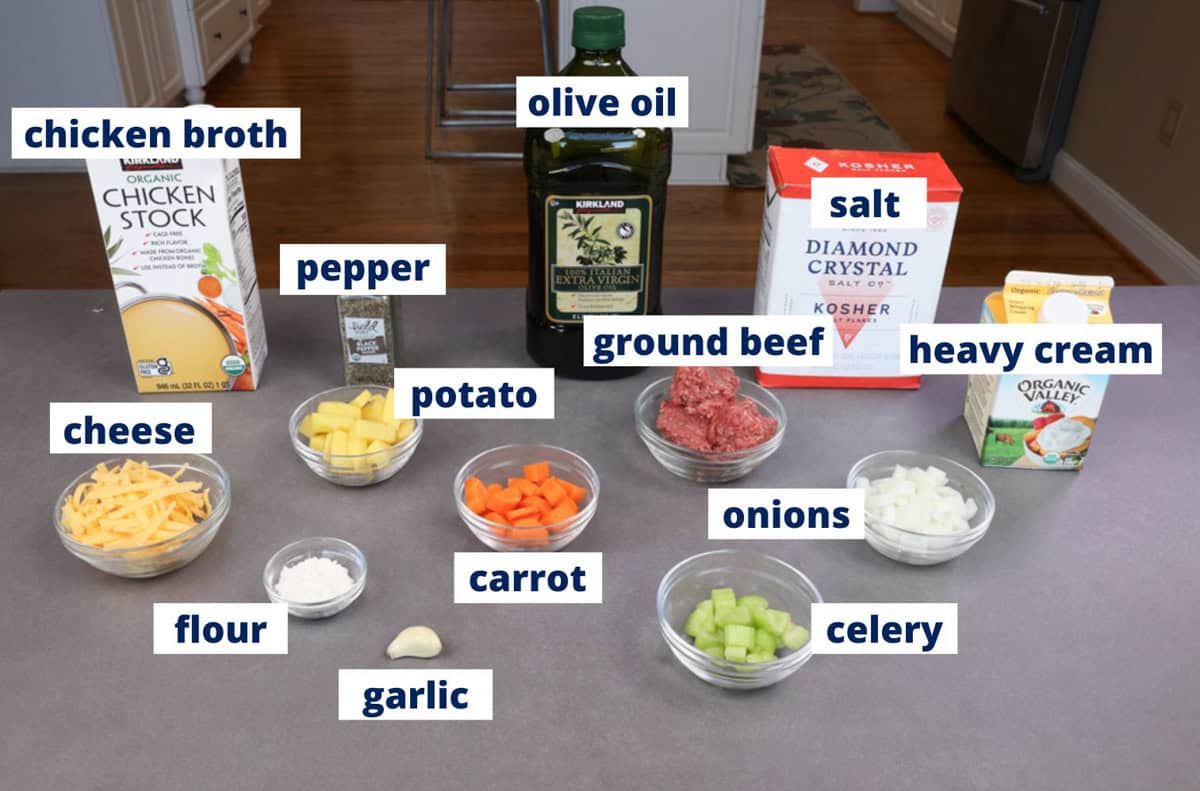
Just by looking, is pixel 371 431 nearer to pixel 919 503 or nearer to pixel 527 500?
pixel 527 500

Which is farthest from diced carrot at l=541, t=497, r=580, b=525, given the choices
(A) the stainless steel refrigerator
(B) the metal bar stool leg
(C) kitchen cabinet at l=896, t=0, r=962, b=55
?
(C) kitchen cabinet at l=896, t=0, r=962, b=55

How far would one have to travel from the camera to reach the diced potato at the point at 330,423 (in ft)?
3.43

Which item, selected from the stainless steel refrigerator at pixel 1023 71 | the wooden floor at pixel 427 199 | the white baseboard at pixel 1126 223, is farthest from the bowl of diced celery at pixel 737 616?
the stainless steel refrigerator at pixel 1023 71

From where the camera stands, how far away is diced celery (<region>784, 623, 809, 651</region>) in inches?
32.8

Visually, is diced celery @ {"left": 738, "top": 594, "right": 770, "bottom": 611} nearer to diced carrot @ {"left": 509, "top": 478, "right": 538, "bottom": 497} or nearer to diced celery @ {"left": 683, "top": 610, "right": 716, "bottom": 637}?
diced celery @ {"left": 683, "top": 610, "right": 716, "bottom": 637}

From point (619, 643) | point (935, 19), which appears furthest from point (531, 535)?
point (935, 19)

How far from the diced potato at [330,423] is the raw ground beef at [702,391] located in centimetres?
35

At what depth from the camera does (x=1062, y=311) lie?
1024 millimetres

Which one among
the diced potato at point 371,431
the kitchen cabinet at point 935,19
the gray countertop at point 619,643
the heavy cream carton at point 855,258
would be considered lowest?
the kitchen cabinet at point 935,19

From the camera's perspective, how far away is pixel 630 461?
1.11 metres

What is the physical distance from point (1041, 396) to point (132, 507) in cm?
89

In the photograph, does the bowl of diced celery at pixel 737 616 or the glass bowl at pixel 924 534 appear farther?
the glass bowl at pixel 924 534

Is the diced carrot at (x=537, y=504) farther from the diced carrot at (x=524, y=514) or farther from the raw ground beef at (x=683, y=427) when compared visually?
the raw ground beef at (x=683, y=427)

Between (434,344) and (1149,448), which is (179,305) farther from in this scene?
(1149,448)
